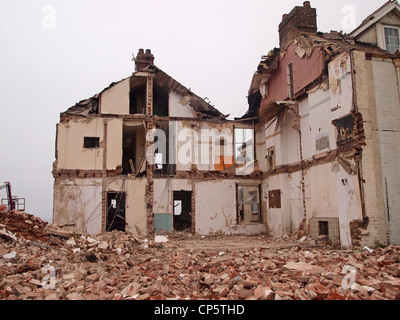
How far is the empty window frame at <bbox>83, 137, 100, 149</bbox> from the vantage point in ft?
62.5

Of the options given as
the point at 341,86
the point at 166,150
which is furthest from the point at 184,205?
the point at 341,86

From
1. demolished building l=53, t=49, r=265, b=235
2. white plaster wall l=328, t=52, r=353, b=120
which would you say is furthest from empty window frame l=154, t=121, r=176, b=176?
white plaster wall l=328, t=52, r=353, b=120

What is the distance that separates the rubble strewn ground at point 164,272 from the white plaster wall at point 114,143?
652 cm

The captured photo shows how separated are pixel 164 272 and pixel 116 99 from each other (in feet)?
42.6

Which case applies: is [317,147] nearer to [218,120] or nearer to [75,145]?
[218,120]

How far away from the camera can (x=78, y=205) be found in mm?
18125

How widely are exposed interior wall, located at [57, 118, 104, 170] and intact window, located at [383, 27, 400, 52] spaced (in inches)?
572

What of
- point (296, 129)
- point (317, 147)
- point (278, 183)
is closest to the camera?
point (317, 147)

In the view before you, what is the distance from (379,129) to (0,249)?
1299 centimetres

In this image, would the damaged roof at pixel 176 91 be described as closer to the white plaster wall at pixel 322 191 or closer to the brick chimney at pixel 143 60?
the brick chimney at pixel 143 60

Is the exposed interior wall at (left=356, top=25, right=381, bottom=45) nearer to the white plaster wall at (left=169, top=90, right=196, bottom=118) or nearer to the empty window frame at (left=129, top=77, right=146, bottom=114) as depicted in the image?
the white plaster wall at (left=169, top=90, right=196, bottom=118)

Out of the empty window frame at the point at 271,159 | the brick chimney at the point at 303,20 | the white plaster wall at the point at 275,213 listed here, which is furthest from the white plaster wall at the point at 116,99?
the brick chimney at the point at 303,20
